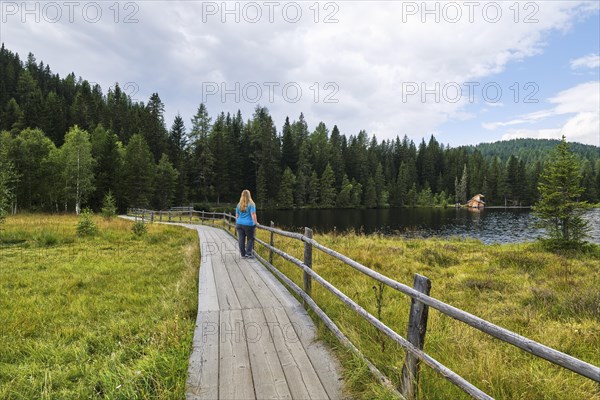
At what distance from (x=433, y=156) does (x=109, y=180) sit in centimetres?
10323

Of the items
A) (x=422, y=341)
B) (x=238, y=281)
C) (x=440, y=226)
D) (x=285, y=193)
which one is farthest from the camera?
(x=285, y=193)

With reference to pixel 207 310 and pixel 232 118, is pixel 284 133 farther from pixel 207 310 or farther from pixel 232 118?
pixel 207 310

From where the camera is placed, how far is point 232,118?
98.1 m

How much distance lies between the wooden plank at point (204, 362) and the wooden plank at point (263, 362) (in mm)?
418

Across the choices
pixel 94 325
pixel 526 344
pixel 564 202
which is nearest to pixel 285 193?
pixel 564 202

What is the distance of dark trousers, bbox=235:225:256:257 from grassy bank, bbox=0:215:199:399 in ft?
5.06

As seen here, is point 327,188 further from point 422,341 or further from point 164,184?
point 422,341

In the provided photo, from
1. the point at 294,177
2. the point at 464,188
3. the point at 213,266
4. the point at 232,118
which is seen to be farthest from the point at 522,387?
the point at 464,188

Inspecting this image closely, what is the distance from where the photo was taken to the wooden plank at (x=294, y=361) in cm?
326

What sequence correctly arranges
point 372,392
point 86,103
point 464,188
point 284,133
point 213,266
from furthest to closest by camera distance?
point 464,188, point 284,133, point 86,103, point 213,266, point 372,392

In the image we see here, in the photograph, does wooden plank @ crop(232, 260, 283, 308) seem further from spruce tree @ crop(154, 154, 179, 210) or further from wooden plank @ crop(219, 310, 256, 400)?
spruce tree @ crop(154, 154, 179, 210)

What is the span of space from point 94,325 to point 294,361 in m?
4.18

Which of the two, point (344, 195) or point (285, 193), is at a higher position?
point (285, 193)

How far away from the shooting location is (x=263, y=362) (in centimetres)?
386
